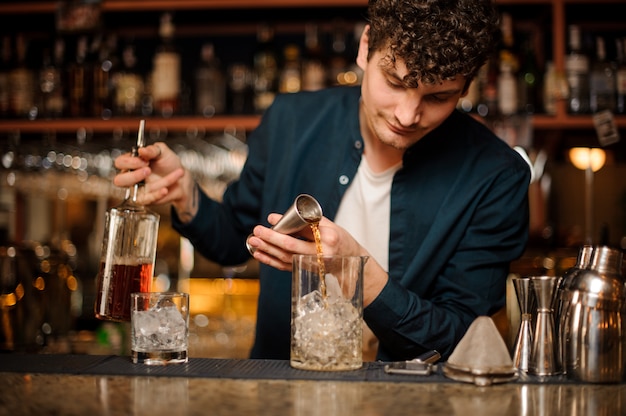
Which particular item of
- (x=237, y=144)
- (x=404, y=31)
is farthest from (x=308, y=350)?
(x=237, y=144)

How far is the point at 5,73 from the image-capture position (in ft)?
10.8

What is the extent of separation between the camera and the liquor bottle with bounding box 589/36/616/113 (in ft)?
9.61

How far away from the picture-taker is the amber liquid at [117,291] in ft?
4.62

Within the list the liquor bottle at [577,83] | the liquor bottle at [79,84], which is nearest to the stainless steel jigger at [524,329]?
the liquor bottle at [577,83]

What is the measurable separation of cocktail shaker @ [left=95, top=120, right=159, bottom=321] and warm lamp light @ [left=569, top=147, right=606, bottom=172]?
7.07 ft

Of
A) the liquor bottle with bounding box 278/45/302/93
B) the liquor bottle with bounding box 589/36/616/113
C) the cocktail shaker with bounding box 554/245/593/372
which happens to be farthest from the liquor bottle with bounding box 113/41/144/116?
the cocktail shaker with bounding box 554/245/593/372

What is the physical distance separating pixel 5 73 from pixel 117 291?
2.19 m

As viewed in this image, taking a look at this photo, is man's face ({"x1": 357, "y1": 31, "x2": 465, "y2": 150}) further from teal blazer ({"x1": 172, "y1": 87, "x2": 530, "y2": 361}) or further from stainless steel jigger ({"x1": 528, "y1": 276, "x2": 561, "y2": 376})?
stainless steel jigger ({"x1": 528, "y1": 276, "x2": 561, "y2": 376})

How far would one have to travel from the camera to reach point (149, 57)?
3.60 m

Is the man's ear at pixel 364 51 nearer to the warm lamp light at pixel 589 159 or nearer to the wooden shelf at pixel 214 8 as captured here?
the wooden shelf at pixel 214 8

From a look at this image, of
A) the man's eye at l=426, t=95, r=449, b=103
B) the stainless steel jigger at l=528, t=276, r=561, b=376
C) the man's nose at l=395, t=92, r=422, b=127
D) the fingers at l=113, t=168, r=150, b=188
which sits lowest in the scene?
the stainless steel jigger at l=528, t=276, r=561, b=376

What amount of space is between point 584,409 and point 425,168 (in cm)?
87

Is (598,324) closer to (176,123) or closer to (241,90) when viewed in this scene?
(176,123)

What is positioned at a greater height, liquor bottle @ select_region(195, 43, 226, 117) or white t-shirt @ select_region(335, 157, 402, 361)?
liquor bottle @ select_region(195, 43, 226, 117)
